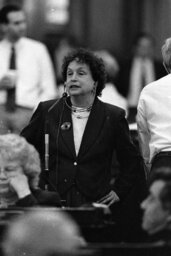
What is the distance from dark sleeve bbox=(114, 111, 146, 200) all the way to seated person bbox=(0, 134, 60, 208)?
1.41 meters

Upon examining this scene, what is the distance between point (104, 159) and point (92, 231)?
6.92 feet

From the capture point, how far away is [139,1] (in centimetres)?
1991

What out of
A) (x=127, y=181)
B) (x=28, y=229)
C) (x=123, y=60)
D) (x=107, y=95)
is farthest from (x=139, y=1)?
(x=28, y=229)

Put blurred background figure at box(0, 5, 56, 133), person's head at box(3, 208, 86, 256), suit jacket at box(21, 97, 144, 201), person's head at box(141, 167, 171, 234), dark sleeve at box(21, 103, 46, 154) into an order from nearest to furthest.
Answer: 1. person's head at box(3, 208, 86, 256)
2. person's head at box(141, 167, 171, 234)
3. suit jacket at box(21, 97, 144, 201)
4. dark sleeve at box(21, 103, 46, 154)
5. blurred background figure at box(0, 5, 56, 133)

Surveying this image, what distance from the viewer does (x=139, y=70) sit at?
52.5 ft

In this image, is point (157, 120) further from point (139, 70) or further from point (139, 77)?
point (139, 70)

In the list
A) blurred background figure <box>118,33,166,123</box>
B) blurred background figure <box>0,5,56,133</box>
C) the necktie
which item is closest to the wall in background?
blurred background figure <box>118,33,166,123</box>

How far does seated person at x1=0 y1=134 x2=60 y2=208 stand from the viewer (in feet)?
22.9

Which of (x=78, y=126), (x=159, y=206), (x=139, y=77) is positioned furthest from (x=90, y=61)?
(x=139, y=77)

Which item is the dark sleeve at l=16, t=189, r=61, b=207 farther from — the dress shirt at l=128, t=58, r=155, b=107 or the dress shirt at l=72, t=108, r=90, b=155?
the dress shirt at l=128, t=58, r=155, b=107

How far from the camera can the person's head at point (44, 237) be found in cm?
474

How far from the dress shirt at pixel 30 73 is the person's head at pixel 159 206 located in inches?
240

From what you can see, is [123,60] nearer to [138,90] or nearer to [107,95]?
[138,90]

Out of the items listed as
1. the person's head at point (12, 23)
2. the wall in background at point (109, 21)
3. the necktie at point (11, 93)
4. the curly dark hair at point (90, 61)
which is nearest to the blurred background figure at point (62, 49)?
the wall in background at point (109, 21)
